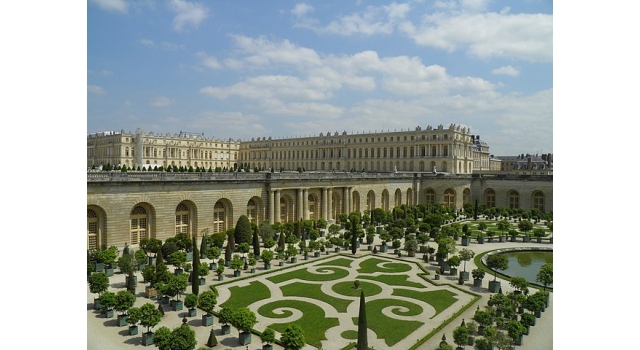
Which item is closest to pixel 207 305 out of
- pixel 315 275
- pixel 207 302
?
pixel 207 302

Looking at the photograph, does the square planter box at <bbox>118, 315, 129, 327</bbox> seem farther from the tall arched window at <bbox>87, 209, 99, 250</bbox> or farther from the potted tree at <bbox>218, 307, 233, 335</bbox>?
the tall arched window at <bbox>87, 209, 99, 250</bbox>

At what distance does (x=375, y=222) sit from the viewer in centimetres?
4512

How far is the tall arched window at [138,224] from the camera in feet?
98.8

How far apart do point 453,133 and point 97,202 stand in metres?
52.7

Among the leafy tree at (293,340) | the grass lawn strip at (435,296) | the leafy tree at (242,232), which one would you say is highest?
the leafy tree at (242,232)

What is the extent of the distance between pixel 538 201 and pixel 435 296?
39.2 metres

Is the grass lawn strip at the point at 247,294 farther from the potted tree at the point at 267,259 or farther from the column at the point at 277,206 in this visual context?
the column at the point at 277,206

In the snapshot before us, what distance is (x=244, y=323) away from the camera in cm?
1627

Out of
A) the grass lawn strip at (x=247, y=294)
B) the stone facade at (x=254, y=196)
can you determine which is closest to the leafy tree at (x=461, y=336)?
the grass lawn strip at (x=247, y=294)

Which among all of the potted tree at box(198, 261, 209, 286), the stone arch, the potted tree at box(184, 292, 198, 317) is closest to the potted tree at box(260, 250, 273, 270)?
the potted tree at box(198, 261, 209, 286)

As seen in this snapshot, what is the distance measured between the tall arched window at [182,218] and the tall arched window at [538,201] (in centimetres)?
4398

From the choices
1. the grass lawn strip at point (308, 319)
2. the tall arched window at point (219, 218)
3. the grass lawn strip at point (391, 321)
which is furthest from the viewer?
the tall arched window at point (219, 218)

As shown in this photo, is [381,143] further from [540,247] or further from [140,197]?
[140,197]

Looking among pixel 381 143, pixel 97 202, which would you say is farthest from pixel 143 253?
pixel 381 143
